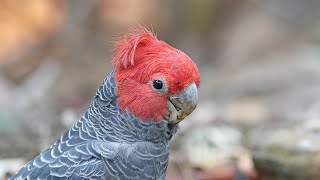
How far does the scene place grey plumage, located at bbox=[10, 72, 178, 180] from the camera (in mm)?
3344

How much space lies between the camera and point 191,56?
8086 millimetres

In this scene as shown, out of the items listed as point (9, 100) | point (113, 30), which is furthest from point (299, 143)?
point (113, 30)

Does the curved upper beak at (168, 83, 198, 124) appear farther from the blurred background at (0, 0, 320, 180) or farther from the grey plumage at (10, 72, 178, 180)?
the blurred background at (0, 0, 320, 180)

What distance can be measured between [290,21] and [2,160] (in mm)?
4888

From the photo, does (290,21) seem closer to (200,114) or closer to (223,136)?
(200,114)

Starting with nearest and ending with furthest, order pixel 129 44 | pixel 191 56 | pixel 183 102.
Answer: pixel 183 102, pixel 129 44, pixel 191 56

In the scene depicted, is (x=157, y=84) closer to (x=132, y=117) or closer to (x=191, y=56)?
(x=132, y=117)

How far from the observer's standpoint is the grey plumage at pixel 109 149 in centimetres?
334

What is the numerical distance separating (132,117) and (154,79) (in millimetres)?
245

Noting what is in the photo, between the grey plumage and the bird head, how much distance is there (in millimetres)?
61

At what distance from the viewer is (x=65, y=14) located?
8.20m

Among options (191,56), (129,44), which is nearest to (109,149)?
(129,44)

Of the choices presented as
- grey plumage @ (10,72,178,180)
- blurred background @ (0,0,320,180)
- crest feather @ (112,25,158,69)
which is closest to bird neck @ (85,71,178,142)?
grey plumage @ (10,72,178,180)

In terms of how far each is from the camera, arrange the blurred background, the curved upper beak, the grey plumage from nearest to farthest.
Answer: the curved upper beak < the grey plumage < the blurred background
